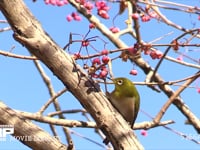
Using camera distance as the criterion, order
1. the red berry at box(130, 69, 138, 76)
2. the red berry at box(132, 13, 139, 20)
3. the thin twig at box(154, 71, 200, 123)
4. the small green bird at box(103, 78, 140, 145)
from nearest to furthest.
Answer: the small green bird at box(103, 78, 140, 145)
the thin twig at box(154, 71, 200, 123)
the red berry at box(130, 69, 138, 76)
the red berry at box(132, 13, 139, 20)

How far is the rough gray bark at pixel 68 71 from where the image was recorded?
1.62 m

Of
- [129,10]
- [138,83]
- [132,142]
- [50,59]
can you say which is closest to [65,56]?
[50,59]

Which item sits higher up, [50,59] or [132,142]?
[50,59]

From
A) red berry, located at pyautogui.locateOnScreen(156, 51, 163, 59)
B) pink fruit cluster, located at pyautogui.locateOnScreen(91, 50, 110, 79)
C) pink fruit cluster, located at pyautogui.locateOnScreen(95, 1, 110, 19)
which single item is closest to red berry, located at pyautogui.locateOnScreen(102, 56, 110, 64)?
pink fruit cluster, located at pyautogui.locateOnScreen(91, 50, 110, 79)

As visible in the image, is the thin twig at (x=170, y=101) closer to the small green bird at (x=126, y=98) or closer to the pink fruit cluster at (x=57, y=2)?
the small green bird at (x=126, y=98)

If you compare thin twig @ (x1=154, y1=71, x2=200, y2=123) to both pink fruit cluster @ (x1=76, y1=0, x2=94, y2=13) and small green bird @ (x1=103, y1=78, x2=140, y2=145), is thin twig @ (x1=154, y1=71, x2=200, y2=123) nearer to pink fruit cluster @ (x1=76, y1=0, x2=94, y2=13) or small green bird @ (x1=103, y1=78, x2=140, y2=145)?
small green bird @ (x1=103, y1=78, x2=140, y2=145)

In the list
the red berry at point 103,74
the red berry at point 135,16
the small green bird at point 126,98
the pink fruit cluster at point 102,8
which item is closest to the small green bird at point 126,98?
the small green bird at point 126,98

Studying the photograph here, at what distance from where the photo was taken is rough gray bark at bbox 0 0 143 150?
1617 mm

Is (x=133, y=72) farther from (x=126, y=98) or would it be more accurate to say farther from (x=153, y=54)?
(x=126, y=98)

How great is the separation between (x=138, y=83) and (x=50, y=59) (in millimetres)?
784

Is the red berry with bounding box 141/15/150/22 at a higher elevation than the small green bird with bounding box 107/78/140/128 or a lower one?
higher

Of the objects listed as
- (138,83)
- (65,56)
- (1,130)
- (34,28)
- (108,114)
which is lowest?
(138,83)

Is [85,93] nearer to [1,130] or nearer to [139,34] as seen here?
[1,130]

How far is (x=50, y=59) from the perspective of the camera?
1.62 m
